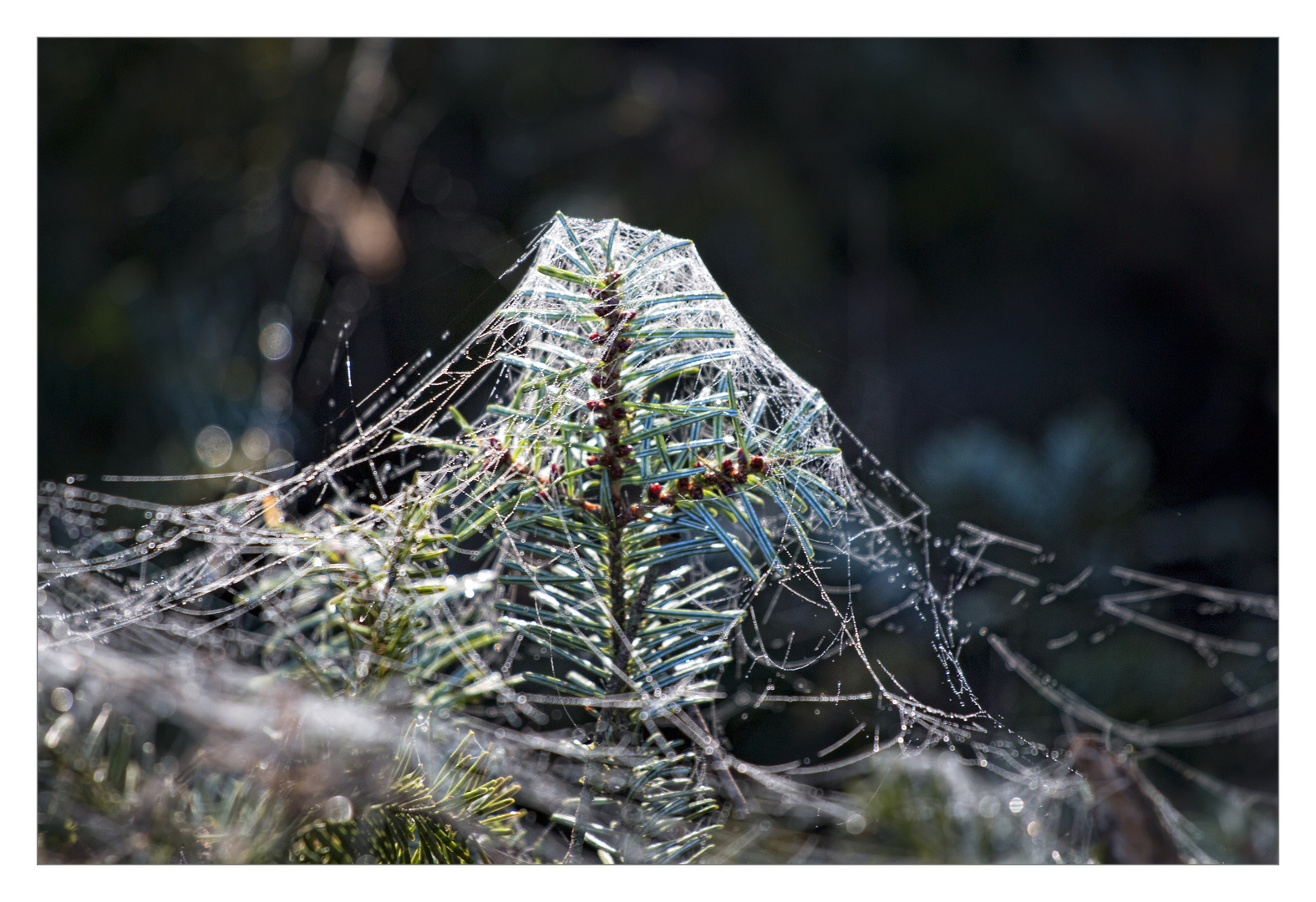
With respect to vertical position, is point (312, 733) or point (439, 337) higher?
point (439, 337)

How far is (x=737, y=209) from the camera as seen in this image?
2.43ft

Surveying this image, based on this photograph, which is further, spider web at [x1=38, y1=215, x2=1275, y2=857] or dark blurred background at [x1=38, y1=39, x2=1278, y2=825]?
dark blurred background at [x1=38, y1=39, x2=1278, y2=825]

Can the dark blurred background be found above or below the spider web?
above

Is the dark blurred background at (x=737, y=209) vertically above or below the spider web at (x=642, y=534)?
above

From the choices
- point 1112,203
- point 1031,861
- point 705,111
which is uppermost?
point 705,111

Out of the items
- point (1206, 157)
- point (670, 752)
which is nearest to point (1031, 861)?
point (670, 752)

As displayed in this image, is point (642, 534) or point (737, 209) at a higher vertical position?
point (737, 209)

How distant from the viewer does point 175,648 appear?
0.90ft

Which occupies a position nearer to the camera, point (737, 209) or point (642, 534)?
point (642, 534)

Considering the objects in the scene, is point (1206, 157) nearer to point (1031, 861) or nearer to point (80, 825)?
point (1031, 861)

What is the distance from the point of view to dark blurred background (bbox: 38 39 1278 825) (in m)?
0.61

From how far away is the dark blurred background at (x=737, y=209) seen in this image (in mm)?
607

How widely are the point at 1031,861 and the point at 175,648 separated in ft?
0.91

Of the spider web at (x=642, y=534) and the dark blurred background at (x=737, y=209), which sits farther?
the dark blurred background at (x=737, y=209)
